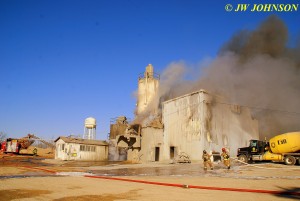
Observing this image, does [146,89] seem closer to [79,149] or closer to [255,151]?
[79,149]

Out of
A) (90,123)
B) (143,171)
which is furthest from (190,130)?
(90,123)

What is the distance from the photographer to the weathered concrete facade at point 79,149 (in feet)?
132

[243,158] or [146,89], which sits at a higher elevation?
[146,89]

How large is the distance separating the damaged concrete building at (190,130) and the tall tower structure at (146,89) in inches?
285

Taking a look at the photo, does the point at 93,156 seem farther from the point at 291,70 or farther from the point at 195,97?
the point at 291,70

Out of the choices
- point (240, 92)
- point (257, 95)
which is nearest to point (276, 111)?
point (257, 95)

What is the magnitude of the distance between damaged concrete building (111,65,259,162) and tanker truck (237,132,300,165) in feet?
19.5

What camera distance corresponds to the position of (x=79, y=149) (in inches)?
1626

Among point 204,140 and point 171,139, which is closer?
point 204,140

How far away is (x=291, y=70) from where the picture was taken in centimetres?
3438

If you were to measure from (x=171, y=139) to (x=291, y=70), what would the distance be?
60.1 ft

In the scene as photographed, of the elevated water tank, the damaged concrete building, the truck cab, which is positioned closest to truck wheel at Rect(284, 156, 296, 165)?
the truck cab

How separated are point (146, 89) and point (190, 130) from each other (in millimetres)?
18858

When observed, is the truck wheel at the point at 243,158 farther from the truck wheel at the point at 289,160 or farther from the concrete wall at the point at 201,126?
the concrete wall at the point at 201,126
